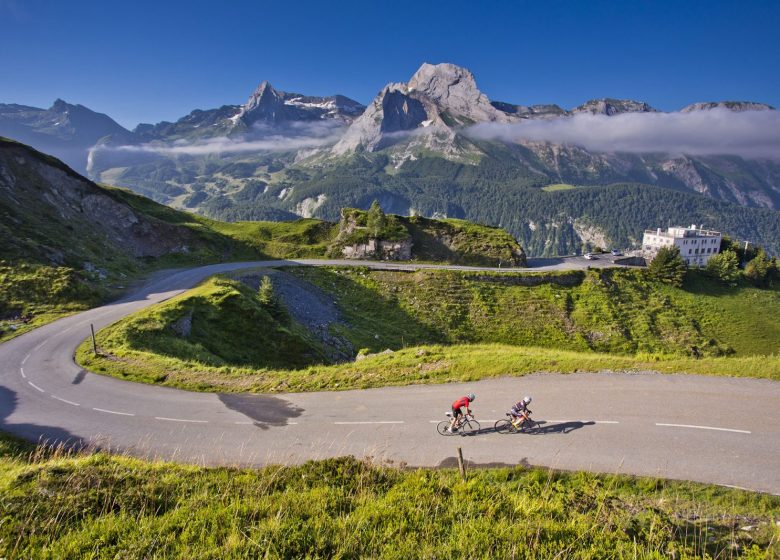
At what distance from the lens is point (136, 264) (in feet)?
185

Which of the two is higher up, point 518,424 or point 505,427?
point 518,424

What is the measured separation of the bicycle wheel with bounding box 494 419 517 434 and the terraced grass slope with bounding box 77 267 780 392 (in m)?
5.30

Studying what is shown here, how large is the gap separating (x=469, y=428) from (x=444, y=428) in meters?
1.07

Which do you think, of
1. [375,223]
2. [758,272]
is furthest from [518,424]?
[758,272]

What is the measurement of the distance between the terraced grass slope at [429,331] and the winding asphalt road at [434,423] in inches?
71.4

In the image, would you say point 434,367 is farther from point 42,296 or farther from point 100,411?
point 42,296

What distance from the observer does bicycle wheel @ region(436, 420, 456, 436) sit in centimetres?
1559

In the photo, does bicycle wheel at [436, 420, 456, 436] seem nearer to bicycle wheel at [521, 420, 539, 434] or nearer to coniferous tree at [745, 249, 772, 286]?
bicycle wheel at [521, 420, 539, 434]

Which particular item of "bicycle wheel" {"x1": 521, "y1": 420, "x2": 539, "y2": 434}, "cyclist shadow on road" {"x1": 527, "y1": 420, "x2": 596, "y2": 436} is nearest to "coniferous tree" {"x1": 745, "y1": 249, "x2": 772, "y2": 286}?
"cyclist shadow on road" {"x1": 527, "y1": 420, "x2": 596, "y2": 436}

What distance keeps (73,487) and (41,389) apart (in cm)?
1759

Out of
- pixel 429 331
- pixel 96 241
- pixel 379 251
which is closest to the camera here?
pixel 429 331

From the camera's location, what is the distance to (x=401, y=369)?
2280cm

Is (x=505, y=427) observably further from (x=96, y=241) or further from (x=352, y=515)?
(x=96, y=241)

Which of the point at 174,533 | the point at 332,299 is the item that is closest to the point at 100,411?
the point at 174,533
